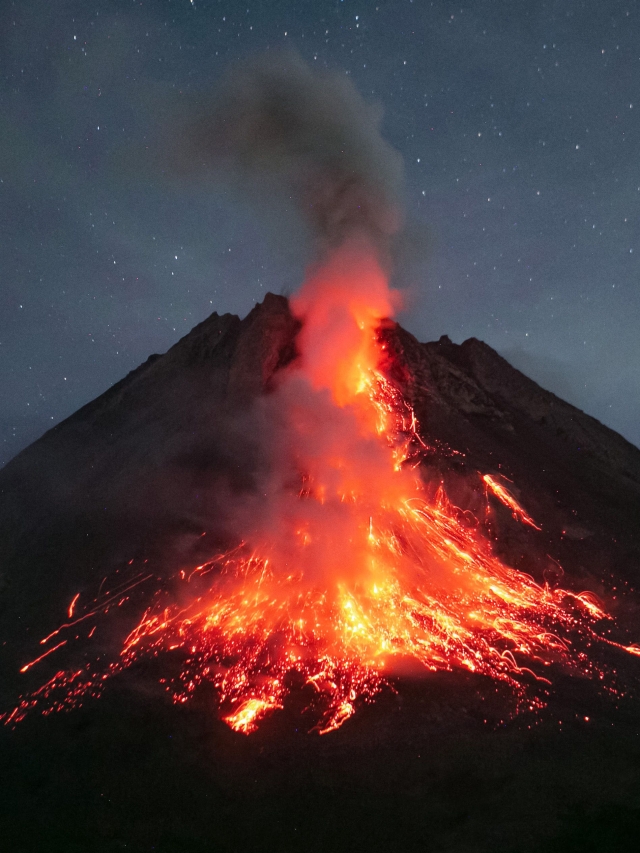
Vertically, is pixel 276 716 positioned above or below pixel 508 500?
below

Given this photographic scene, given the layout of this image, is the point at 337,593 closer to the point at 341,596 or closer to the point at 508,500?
the point at 341,596

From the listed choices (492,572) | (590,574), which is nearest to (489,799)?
(492,572)

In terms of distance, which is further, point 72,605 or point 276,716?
point 72,605

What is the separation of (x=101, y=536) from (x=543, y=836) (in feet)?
67.5

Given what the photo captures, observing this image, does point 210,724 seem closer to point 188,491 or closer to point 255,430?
point 188,491

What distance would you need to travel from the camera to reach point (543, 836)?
446 inches

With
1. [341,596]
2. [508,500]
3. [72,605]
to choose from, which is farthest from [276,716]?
[508,500]

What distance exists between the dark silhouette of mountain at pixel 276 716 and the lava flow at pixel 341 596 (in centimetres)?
104

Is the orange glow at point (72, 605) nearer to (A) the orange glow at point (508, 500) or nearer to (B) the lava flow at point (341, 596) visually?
(B) the lava flow at point (341, 596)

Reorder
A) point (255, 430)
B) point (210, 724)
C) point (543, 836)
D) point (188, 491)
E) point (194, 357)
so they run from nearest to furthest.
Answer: point (543, 836) → point (210, 724) → point (188, 491) → point (255, 430) → point (194, 357)

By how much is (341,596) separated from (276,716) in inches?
275

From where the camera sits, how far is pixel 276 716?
15.4 meters

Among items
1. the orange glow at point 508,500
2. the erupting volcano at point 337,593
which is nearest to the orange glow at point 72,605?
the erupting volcano at point 337,593

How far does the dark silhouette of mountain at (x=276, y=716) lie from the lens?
471 inches
